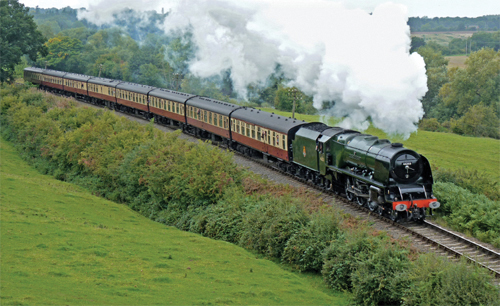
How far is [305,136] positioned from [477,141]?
4031 cm

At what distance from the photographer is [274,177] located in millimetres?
29625

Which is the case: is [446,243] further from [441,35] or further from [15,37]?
[441,35]

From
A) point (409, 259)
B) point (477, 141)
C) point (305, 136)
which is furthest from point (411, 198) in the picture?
point (477, 141)

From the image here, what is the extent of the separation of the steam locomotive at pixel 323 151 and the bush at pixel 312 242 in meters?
3.78

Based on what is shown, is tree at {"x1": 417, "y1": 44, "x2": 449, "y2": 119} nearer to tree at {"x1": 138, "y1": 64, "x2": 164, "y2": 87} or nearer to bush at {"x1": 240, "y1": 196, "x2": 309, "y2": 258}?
tree at {"x1": 138, "y1": 64, "x2": 164, "y2": 87}

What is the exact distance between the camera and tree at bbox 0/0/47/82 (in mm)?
61875

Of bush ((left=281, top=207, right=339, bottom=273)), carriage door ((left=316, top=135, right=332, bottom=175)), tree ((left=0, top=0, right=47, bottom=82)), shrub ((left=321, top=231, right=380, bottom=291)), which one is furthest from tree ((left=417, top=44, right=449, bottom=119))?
shrub ((left=321, top=231, right=380, bottom=291))

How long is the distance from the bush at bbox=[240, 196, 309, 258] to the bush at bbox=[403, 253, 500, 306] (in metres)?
5.93

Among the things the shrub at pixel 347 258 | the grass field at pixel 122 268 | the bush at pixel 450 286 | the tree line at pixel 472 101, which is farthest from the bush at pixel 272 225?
the tree line at pixel 472 101

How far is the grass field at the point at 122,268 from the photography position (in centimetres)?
1316

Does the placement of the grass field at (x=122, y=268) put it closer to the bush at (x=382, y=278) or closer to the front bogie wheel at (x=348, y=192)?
the bush at (x=382, y=278)

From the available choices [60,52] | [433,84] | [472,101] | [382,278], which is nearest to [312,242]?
[382,278]

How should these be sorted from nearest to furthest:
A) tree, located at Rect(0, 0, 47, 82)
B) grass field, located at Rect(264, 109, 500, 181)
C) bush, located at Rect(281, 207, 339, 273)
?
bush, located at Rect(281, 207, 339, 273), grass field, located at Rect(264, 109, 500, 181), tree, located at Rect(0, 0, 47, 82)

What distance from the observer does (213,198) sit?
2488 centimetres
